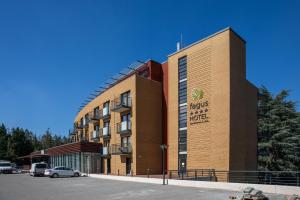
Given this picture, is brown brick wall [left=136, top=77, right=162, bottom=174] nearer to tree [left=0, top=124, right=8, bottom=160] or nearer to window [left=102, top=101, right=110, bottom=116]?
window [left=102, top=101, right=110, bottom=116]

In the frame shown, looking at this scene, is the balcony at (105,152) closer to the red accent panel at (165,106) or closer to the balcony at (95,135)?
the balcony at (95,135)

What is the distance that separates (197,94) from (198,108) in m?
1.39

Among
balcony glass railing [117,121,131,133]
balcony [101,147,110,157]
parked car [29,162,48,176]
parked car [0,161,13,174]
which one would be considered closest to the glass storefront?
balcony [101,147,110,157]

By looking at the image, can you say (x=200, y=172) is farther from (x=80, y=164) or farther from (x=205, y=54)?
(x=80, y=164)

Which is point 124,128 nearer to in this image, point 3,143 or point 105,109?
point 105,109

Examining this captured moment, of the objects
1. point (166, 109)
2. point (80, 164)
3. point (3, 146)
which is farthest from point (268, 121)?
point (3, 146)

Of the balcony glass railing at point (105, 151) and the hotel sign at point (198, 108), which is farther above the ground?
the hotel sign at point (198, 108)

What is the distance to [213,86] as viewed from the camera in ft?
99.0

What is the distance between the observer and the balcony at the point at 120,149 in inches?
1429

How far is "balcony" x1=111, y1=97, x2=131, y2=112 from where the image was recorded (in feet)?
122

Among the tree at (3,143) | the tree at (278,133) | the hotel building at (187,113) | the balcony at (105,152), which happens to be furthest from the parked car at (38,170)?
the tree at (3,143)

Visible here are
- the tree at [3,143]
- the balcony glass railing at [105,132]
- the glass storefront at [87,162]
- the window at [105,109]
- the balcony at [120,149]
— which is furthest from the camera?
the tree at [3,143]

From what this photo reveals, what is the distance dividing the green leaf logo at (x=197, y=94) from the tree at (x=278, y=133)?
35.6ft

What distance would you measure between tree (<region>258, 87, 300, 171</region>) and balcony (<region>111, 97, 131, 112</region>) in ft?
51.8
